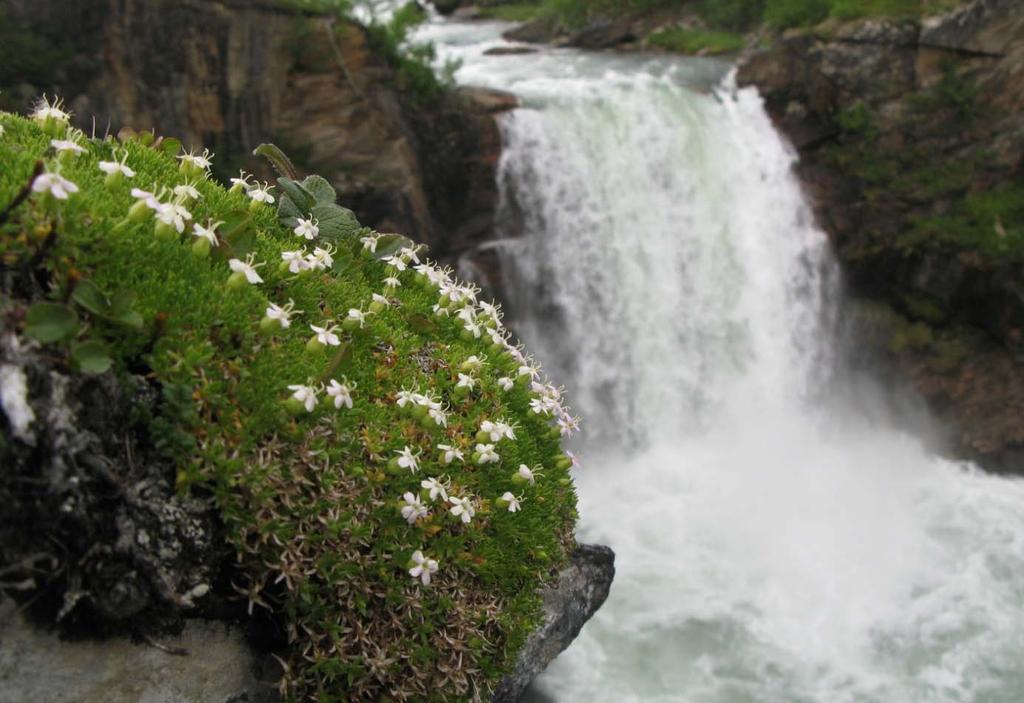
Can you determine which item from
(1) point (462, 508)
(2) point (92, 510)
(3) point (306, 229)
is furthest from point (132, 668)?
(3) point (306, 229)

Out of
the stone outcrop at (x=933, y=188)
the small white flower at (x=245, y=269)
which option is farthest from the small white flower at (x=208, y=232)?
the stone outcrop at (x=933, y=188)

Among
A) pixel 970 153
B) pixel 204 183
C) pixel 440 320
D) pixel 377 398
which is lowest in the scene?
pixel 377 398

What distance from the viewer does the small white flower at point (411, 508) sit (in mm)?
2869

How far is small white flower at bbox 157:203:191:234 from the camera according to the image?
2.75 metres

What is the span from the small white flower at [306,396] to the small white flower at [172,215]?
673 mm

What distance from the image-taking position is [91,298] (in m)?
2.40

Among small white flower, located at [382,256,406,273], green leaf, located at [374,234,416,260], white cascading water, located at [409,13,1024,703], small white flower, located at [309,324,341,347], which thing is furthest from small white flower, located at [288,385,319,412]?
white cascading water, located at [409,13,1024,703]

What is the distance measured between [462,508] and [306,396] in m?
0.70

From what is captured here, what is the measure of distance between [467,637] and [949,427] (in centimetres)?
1373

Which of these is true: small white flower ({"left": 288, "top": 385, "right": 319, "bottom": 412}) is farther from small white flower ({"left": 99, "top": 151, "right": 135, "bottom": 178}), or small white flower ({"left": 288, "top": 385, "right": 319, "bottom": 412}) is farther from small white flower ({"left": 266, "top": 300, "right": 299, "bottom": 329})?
small white flower ({"left": 99, "top": 151, "right": 135, "bottom": 178})

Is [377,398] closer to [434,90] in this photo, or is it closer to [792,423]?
[434,90]

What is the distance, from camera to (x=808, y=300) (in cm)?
1483

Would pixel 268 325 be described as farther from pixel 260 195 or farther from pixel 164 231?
pixel 260 195

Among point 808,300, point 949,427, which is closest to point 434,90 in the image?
point 808,300
